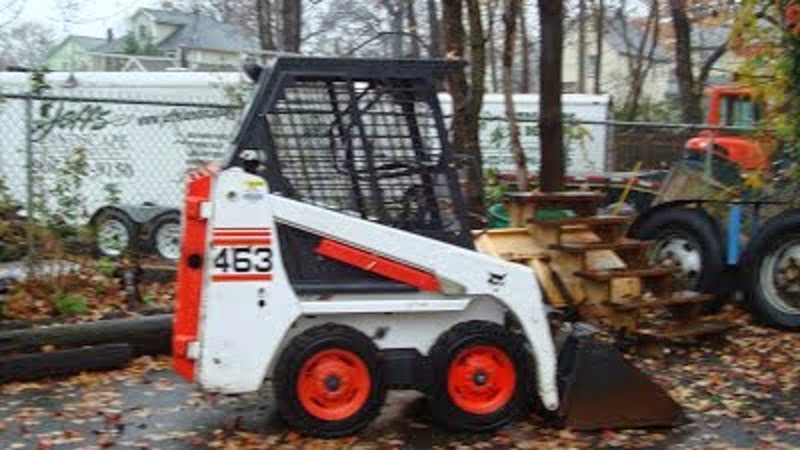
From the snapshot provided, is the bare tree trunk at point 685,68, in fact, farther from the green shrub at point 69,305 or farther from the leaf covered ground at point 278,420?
the green shrub at point 69,305

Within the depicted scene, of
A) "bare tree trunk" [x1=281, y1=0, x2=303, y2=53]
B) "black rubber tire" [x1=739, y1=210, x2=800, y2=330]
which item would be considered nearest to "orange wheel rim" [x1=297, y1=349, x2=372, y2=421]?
"black rubber tire" [x1=739, y1=210, x2=800, y2=330]

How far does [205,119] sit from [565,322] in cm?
861

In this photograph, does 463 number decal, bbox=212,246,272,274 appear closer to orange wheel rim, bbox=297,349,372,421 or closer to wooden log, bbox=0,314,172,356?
orange wheel rim, bbox=297,349,372,421

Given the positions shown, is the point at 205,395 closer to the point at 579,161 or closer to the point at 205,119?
the point at 205,119

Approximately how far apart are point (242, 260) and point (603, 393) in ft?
7.52

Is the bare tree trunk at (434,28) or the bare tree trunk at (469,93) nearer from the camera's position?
the bare tree trunk at (469,93)

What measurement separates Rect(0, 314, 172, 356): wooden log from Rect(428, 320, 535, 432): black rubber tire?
2.80 meters

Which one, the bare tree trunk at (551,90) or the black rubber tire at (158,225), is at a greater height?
the bare tree trunk at (551,90)

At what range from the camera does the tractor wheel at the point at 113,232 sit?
34.4ft

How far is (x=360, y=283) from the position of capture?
629 centimetres

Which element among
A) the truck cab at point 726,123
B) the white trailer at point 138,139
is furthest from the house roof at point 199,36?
the truck cab at point 726,123

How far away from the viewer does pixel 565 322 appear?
7.29m

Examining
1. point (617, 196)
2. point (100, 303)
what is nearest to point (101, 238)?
point (100, 303)

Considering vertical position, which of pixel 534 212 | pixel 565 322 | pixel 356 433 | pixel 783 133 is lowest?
pixel 356 433
